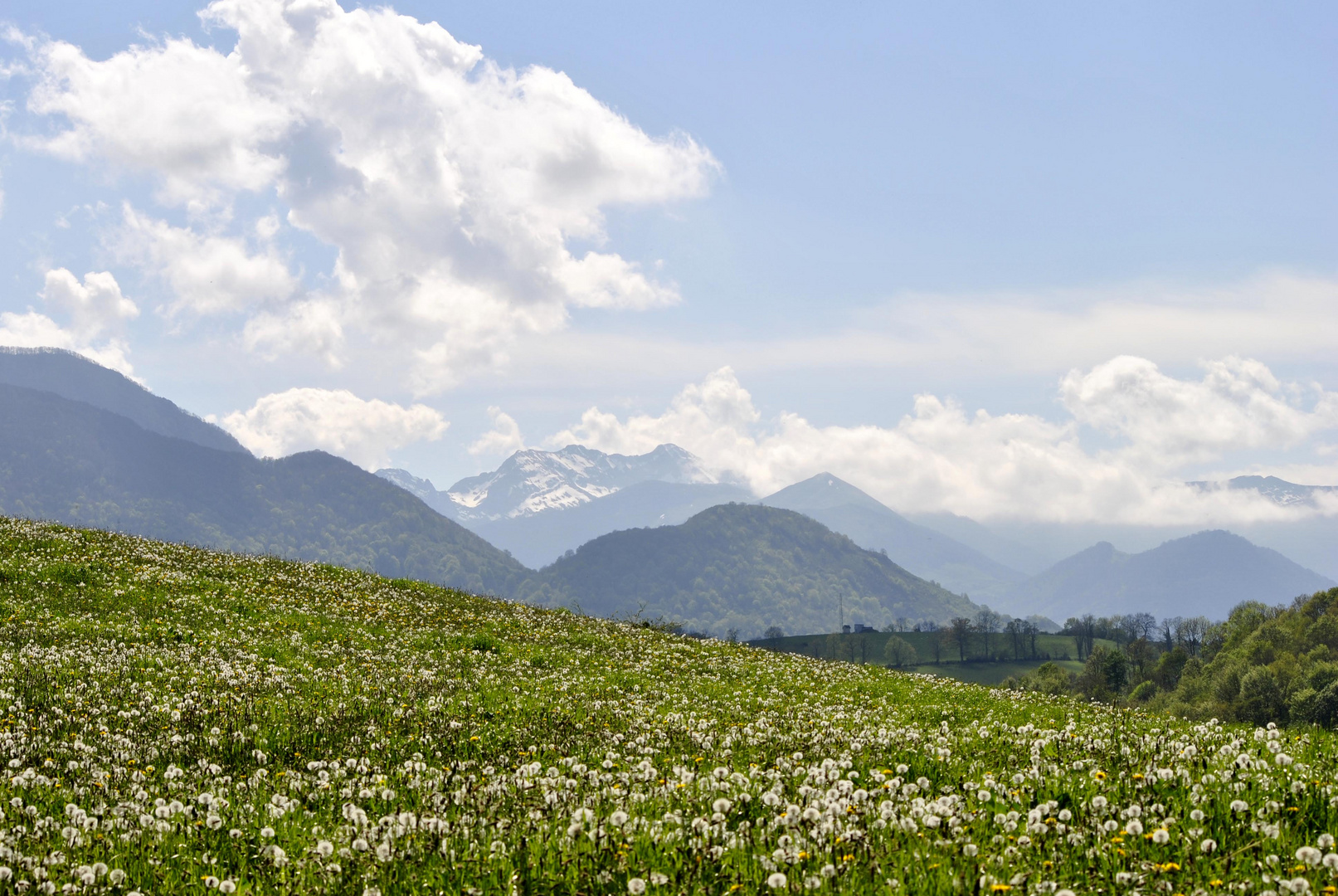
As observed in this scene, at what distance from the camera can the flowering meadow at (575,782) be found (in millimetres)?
6461

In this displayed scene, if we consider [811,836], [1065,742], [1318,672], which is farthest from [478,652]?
[1318,672]

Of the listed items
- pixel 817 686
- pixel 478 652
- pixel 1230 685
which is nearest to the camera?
pixel 817 686

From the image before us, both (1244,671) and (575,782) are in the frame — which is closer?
(575,782)

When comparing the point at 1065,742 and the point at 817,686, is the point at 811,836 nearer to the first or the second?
the point at 1065,742

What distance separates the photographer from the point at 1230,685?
94.2 meters

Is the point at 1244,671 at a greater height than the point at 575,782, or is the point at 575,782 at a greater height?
the point at 575,782

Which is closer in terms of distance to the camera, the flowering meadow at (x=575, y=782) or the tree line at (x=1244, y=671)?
the flowering meadow at (x=575, y=782)

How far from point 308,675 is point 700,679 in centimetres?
1057

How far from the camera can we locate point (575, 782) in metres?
9.05

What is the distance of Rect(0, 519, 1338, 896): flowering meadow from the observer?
646cm

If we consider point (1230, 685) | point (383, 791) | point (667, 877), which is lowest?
point (1230, 685)

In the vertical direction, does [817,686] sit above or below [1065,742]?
below

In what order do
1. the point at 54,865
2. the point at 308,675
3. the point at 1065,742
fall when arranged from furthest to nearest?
1. the point at 308,675
2. the point at 1065,742
3. the point at 54,865

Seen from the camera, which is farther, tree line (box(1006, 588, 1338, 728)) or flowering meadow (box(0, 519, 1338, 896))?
tree line (box(1006, 588, 1338, 728))
